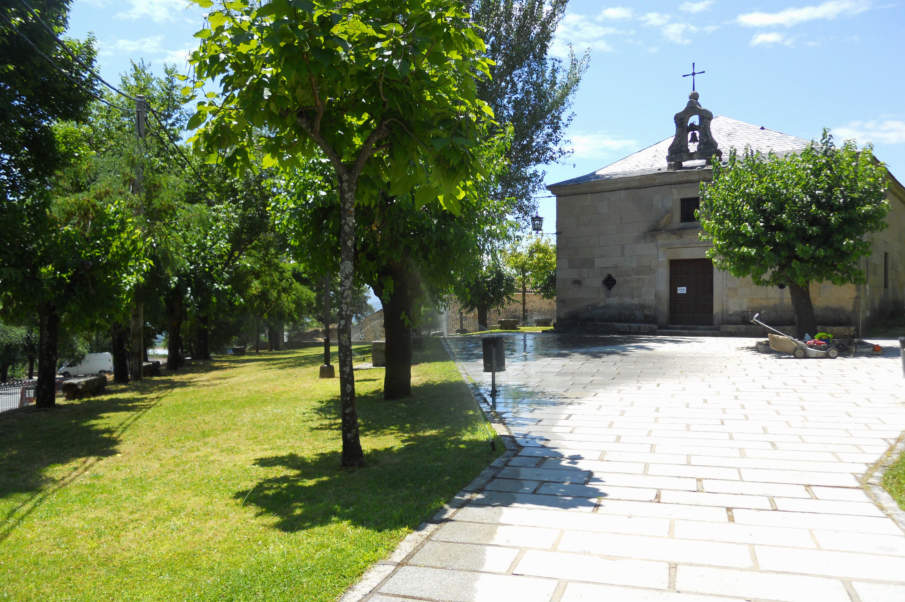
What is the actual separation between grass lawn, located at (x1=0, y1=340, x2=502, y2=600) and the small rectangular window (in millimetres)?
16144

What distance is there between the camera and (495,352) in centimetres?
883

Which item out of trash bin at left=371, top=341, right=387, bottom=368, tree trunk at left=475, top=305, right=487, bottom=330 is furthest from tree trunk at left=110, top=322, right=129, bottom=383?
tree trunk at left=475, top=305, right=487, bottom=330

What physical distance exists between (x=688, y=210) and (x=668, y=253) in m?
1.87

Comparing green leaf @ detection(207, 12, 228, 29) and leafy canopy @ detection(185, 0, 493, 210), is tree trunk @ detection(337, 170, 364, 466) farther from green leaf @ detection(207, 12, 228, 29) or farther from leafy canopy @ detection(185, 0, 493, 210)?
green leaf @ detection(207, 12, 228, 29)

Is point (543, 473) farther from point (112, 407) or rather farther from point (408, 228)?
point (112, 407)

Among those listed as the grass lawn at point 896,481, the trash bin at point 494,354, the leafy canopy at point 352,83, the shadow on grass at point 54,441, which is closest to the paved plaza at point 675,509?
the grass lawn at point 896,481

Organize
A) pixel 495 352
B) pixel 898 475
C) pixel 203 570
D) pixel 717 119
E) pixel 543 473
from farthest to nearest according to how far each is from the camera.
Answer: pixel 717 119 < pixel 495 352 < pixel 543 473 < pixel 898 475 < pixel 203 570

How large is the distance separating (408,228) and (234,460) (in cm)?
482

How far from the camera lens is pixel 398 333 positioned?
11375mm

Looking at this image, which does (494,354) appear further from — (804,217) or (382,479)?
(804,217)

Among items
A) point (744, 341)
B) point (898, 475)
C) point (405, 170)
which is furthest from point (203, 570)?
point (744, 341)

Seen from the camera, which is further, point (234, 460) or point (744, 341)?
point (744, 341)

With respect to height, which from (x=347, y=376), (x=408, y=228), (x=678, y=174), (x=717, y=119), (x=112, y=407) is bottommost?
(x=112, y=407)

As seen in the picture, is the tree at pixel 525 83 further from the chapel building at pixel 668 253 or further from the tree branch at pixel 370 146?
the tree branch at pixel 370 146
